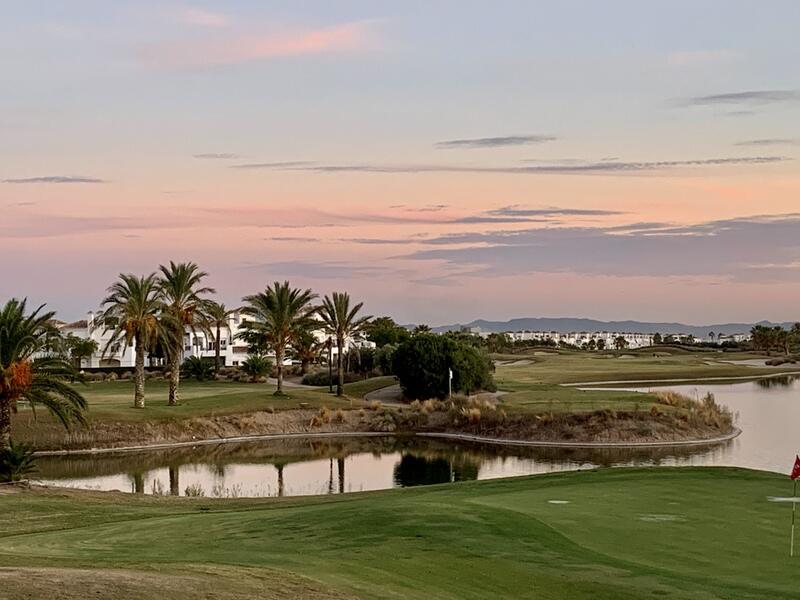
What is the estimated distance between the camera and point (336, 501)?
31.1 meters

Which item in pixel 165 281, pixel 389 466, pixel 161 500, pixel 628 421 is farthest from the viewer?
pixel 165 281

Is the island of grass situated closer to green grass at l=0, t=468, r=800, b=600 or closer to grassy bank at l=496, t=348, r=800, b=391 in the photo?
grassy bank at l=496, t=348, r=800, b=391

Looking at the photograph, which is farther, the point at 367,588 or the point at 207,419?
the point at 207,419

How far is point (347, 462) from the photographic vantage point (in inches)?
2172

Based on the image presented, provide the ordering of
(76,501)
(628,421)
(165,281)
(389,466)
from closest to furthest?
1. (76,501)
2. (389,466)
3. (628,421)
4. (165,281)

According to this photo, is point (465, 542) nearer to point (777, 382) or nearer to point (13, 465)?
point (13, 465)

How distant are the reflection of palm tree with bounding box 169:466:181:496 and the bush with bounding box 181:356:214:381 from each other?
161 feet

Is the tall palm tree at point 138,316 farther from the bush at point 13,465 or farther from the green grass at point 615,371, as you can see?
the green grass at point 615,371

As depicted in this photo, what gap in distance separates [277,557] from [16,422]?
44329mm

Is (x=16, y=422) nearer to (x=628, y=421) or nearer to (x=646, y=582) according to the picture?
(x=628, y=421)

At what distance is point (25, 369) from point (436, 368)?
43.3 meters

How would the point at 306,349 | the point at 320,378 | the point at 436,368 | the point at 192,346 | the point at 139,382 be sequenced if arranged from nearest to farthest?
the point at 139,382 < the point at 436,368 < the point at 320,378 < the point at 306,349 < the point at 192,346

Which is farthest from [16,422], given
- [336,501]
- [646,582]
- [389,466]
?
[646,582]

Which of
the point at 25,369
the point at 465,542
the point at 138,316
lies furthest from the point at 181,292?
the point at 465,542
